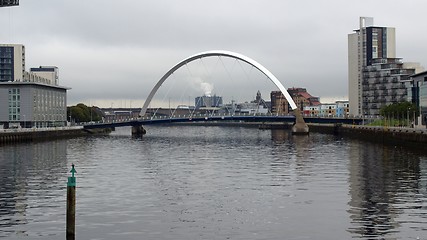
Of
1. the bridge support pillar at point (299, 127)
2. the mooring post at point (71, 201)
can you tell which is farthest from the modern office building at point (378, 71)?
the mooring post at point (71, 201)

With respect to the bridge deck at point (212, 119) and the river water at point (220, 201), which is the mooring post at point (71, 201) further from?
the bridge deck at point (212, 119)

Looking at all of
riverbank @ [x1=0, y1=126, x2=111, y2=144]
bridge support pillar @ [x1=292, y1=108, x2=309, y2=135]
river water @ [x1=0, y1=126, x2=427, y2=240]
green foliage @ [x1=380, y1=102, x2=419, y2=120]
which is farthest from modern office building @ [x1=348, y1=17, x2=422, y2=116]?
river water @ [x1=0, y1=126, x2=427, y2=240]

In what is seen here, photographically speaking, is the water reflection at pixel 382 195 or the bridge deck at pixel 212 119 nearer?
the water reflection at pixel 382 195

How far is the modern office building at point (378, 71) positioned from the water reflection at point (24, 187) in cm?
13128

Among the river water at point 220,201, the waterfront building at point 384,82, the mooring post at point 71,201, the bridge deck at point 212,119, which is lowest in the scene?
the river water at point 220,201

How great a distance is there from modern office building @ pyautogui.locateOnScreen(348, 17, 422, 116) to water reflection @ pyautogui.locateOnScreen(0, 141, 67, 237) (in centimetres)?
13128

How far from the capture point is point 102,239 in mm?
21641

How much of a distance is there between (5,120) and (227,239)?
405ft

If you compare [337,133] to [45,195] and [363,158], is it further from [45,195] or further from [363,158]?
[45,195]

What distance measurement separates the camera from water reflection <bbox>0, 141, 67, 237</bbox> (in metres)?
25.3

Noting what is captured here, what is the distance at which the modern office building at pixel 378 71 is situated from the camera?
566 feet

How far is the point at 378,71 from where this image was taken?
178 m

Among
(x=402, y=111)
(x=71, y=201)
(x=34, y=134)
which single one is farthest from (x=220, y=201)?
(x=402, y=111)

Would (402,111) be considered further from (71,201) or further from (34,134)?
(71,201)
